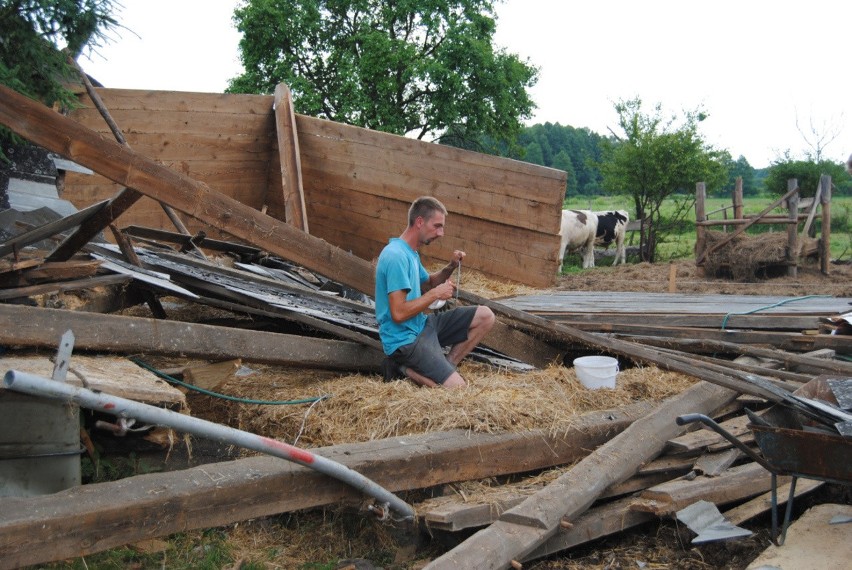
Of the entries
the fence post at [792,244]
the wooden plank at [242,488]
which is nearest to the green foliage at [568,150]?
the fence post at [792,244]

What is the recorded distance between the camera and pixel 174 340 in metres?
4.97

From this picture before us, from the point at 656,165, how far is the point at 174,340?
19.4 m

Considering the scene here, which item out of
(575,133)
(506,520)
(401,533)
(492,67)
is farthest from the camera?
(575,133)

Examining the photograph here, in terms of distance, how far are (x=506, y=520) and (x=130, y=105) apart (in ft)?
24.7

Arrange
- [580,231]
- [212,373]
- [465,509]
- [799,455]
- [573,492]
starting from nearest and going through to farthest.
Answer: [799,455] < [465,509] < [573,492] < [212,373] < [580,231]

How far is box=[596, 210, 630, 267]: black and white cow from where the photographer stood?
75.2 ft

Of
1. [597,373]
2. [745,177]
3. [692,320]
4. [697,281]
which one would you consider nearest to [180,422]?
[597,373]

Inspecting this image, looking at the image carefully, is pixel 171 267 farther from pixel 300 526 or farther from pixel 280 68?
pixel 280 68

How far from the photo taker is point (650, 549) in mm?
4105

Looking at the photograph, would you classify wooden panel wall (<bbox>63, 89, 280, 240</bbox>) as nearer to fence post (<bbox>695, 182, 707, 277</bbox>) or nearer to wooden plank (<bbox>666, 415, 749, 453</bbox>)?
wooden plank (<bbox>666, 415, 749, 453</bbox>)

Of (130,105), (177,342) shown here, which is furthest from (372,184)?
(177,342)

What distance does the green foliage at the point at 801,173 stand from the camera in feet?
94.9

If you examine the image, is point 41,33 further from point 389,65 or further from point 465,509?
point 389,65

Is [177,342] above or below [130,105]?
below
